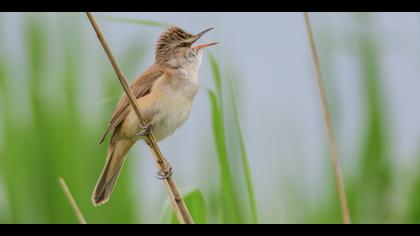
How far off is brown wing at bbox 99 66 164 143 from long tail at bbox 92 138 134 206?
10 cm

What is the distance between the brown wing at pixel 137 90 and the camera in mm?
3375

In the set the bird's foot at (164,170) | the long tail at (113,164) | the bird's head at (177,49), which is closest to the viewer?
the bird's foot at (164,170)

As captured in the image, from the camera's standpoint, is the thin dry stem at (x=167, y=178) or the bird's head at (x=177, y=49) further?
the bird's head at (x=177, y=49)

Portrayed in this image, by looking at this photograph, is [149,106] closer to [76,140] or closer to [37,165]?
[76,140]

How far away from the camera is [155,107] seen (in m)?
3.36

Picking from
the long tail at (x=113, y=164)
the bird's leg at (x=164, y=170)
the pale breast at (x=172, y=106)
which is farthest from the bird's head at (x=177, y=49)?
the bird's leg at (x=164, y=170)

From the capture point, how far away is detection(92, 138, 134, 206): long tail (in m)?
3.30

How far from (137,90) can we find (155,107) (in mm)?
167

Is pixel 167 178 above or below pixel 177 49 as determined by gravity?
below

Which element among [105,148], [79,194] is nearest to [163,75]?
[105,148]

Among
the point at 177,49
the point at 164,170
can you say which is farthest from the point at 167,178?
the point at 177,49

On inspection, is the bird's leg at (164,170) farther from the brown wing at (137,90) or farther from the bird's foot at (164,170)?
the brown wing at (137,90)

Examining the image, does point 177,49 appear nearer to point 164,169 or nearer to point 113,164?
point 113,164
